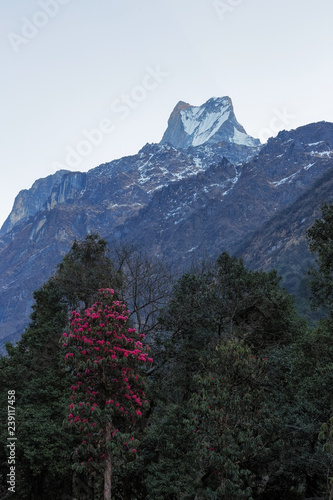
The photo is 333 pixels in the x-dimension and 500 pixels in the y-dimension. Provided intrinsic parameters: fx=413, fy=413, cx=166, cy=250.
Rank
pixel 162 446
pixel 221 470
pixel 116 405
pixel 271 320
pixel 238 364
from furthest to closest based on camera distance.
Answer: pixel 271 320, pixel 162 446, pixel 238 364, pixel 221 470, pixel 116 405

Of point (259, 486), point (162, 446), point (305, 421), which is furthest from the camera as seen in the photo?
point (259, 486)

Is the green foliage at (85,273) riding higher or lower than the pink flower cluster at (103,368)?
higher

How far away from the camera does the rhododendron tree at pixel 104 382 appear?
12.0m

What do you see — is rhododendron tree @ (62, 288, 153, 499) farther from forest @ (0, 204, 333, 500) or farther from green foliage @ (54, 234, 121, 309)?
green foliage @ (54, 234, 121, 309)

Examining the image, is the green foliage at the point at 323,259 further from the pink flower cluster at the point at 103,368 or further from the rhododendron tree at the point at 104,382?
the rhododendron tree at the point at 104,382

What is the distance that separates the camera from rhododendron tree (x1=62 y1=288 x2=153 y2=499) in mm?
11977

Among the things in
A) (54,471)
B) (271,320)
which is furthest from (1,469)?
(271,320)

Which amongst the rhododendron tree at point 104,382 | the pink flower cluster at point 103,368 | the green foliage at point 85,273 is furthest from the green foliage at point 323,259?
the green foliage at point 85,273

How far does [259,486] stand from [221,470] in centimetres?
890

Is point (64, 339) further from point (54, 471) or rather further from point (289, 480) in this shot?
point (289, 480)

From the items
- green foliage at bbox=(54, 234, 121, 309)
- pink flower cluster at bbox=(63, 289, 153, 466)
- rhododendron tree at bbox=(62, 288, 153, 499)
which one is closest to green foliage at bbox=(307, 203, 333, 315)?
pink flower cluster at bbox=(63, 289, 153, 466)

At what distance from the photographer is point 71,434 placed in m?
20.0

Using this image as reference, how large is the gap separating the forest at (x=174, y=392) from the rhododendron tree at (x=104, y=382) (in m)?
0.04

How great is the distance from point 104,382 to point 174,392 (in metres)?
10.5
